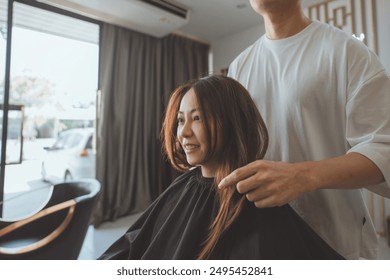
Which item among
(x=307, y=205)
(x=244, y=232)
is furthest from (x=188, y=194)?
(x=307, y=205)

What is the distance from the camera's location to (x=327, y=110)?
21.0 inches

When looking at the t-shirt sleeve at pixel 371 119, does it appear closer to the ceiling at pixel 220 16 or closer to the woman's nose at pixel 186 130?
the woman's nose at pixel 186 130

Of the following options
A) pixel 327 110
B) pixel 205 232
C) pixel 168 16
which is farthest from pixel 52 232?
pixel 168 16

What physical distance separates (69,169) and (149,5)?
1700mm

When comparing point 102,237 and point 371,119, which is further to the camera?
point 102,237

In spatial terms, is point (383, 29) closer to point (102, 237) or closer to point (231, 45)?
point (231, 45)

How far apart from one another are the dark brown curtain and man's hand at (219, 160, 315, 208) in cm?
199

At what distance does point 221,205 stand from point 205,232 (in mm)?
94

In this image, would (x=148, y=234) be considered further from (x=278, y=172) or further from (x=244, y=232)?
(x=278, y=172)

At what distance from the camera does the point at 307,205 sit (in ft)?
1.91

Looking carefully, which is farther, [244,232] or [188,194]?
[188,194]

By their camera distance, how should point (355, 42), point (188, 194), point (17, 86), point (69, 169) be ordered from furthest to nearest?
1. point (69, 169)
2. point (17, 86)
3. point (188, 194)
4. point (355, 42)

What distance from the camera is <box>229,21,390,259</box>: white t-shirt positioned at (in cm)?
46

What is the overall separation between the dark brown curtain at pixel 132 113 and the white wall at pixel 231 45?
13.7 inches
